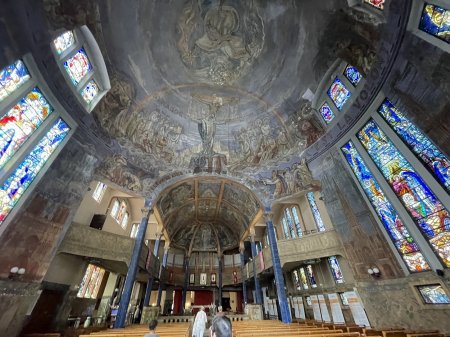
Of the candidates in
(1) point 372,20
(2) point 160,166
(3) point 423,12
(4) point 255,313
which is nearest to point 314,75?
(1) point 372,20

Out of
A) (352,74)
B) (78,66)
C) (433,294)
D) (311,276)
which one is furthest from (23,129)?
(311,276)

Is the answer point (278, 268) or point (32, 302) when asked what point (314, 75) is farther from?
point (32, 302)

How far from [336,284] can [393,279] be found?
4450 millimetres

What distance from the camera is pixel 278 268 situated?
13.6m

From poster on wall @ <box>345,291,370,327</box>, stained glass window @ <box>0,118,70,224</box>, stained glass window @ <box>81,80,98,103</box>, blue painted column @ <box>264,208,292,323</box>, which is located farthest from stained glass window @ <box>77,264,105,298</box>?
poster on wall @ <box>345,291,370,327</box>

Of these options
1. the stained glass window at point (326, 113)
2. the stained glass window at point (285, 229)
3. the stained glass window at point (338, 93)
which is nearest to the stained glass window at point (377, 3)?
the stained glass window at point (338, 93)

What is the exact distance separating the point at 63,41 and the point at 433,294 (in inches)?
765

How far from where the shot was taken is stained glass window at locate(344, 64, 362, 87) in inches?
436

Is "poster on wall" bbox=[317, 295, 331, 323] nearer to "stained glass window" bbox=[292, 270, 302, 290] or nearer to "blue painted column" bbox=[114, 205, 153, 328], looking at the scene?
"stained glass window" bbox=[292, 270, 302, 290]

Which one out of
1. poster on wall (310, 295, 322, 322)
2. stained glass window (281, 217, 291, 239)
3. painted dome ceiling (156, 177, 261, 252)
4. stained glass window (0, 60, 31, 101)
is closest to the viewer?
stained glass window (0, 60, 31, 101)

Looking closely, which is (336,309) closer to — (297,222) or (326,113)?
(297,222)

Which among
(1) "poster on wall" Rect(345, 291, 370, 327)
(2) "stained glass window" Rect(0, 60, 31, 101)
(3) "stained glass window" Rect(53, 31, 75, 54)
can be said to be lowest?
(1) "poster on wall" Rect(345, 291, 370, 327)

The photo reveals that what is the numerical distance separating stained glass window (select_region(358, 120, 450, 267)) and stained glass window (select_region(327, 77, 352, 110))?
2378 millimetres

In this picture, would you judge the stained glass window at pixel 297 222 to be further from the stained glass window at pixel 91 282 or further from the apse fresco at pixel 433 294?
the stained glass window at pixel 91 282
